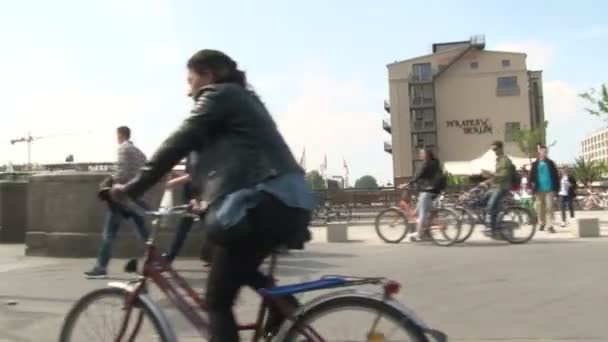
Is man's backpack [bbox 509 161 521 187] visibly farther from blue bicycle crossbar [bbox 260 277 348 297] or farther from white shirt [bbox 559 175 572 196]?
blue bicycle crossbar [bbox 260 277 348 297]

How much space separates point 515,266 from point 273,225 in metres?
6.57

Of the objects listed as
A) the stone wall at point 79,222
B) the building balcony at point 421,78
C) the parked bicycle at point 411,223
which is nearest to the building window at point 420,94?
the building balcony at point 421,78

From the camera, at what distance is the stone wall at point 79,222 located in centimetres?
1052

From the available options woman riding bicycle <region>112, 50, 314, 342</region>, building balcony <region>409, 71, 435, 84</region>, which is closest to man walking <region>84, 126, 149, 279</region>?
woman riding bicycle <region>112, 50, 314, 342</region>

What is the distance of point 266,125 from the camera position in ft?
10.9

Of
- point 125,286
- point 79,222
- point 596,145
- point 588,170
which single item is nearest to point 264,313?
point 125,286

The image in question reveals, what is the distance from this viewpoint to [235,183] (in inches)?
128

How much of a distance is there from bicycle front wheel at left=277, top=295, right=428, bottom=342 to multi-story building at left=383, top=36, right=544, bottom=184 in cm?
8914

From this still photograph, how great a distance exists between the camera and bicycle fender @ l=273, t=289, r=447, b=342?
318 centimetres

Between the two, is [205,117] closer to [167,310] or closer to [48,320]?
[167,310]

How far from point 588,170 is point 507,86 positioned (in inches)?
1658

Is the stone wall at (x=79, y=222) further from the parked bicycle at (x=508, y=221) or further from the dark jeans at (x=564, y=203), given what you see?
the dark jeans at (x=564, y=203)

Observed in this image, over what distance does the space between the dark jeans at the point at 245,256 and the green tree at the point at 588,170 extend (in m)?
48.2

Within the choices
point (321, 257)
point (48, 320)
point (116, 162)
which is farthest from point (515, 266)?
point (48, 320)
